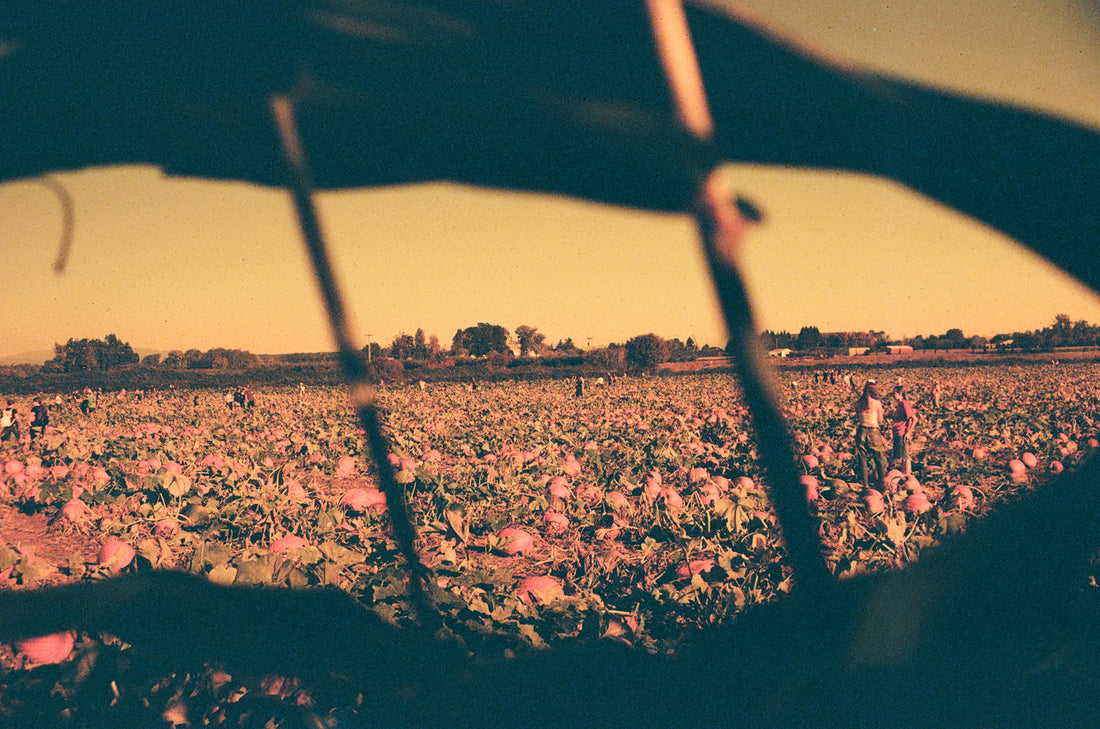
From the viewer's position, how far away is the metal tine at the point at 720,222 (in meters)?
0.80

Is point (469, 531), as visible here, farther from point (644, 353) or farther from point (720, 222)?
point (644, 353)

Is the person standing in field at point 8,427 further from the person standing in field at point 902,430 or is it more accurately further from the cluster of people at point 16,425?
the person standing in field at point 902,430

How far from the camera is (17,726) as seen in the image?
8.79 feet

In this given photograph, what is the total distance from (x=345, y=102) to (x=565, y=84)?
299mm

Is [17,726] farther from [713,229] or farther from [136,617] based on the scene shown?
[713,229]

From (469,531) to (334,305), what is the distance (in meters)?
5.19

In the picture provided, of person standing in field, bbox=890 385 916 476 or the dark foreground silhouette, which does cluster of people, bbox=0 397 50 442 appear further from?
the dark foreground silhouette

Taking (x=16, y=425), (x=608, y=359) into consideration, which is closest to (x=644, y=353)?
(x=608, y=359)

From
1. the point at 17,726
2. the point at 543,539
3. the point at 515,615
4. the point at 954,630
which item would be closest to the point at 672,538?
the point at 543,539

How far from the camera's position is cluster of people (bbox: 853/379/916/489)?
8.41 m

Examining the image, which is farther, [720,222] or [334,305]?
[334,305]

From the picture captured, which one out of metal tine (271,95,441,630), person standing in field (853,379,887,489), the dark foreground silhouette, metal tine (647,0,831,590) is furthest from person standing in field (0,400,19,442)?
metal tine (647,0,831,590)

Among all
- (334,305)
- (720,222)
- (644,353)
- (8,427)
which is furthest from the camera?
(644,353)

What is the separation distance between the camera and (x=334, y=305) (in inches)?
59.2
